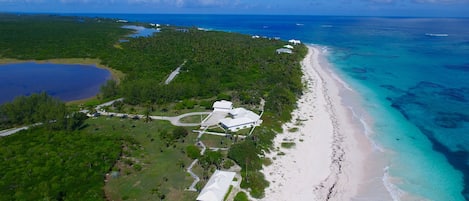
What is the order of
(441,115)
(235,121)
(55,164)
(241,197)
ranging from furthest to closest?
(441,115) → (235,121) → (55,164) → (241,197)

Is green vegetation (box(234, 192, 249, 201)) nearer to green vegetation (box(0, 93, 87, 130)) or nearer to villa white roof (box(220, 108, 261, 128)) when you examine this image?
villa white roof (box(220, 108, 261, 128))

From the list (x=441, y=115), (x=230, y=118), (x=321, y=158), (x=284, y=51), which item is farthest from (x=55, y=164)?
(x=284, y=51)

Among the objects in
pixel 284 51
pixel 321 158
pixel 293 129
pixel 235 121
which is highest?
pixel 284 51

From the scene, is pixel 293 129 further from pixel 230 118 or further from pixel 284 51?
pixel 284 51

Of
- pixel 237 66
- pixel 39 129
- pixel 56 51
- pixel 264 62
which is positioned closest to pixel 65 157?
pixel 39 129

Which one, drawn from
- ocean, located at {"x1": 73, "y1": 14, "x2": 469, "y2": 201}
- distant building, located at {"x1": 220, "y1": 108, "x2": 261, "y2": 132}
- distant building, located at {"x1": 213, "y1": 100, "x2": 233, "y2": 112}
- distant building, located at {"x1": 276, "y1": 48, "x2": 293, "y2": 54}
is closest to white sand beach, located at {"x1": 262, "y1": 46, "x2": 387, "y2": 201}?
ocean, located at {"x1": 73, "y1": 14, "x2": 469, "y2": 201}

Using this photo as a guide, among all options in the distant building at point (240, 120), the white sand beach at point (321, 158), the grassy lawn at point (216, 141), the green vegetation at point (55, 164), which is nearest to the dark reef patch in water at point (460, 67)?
the white sand beach at point (321, 158)

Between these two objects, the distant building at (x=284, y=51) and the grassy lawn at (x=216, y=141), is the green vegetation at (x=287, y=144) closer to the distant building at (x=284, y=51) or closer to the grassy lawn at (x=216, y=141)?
the grassy lawn at (x=216, y=141)
